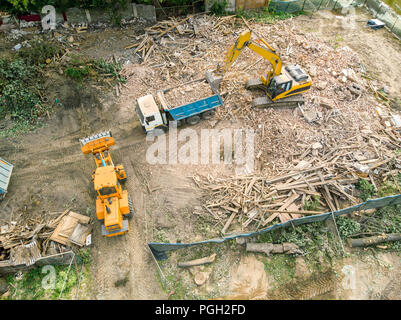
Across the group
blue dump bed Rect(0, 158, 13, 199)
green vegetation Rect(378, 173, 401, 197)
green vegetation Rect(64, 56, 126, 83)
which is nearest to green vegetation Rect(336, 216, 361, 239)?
green vegetation Rect(378, 173, 401, 197)

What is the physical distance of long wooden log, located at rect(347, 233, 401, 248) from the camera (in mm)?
13219

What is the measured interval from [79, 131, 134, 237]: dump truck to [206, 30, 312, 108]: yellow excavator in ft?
26.0

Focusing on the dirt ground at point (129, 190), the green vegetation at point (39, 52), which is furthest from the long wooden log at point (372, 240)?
the green vegetation at point (39, 52)

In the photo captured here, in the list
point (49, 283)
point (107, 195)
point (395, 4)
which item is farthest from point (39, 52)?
point (395, 4)

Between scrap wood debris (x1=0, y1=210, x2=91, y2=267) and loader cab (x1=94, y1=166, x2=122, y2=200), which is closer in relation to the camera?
loader cab (x1=94, y1=166, x2=122, y2=200)

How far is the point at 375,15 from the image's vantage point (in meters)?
25.5

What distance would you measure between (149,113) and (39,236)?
8327 millimetres

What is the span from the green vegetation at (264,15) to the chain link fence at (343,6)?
38 cm

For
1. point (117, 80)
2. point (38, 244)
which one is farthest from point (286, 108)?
point (38, 244)

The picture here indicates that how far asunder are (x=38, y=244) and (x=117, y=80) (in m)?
11.6

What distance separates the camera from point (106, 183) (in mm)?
12195

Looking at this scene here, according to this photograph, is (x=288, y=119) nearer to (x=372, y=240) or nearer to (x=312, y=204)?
(x=312, y=204)

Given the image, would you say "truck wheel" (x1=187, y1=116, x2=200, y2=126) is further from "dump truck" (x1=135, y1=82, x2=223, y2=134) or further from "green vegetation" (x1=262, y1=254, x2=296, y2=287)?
"green vegetation" (x1=262, y1=254, x2=296, y2=287)

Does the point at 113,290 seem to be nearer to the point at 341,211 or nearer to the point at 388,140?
the point at 341,211
